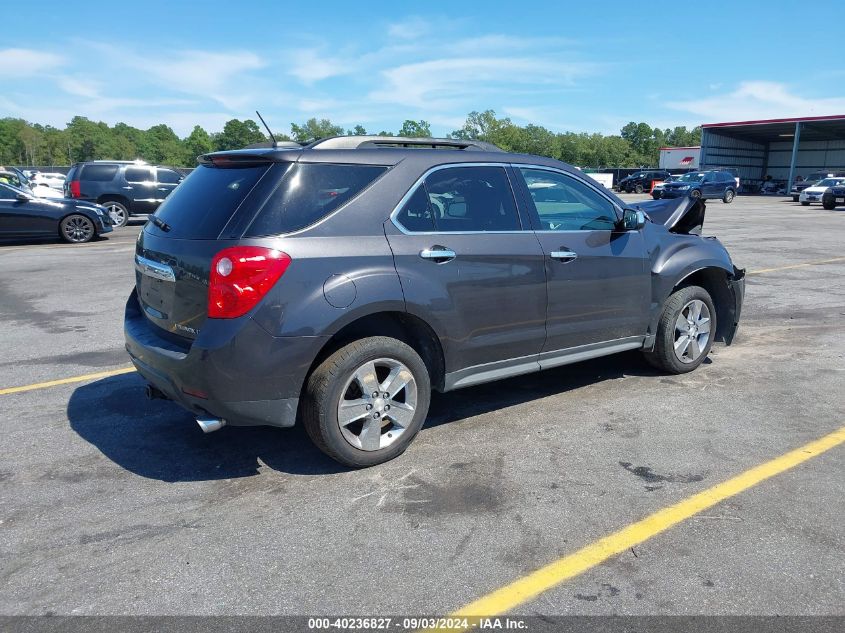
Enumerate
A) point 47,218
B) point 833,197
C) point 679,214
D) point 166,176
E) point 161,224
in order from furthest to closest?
point 833,197 < point 166,176 < point 47,218 < point 679,214 < point 161,224

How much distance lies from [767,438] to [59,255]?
12589 millimetres

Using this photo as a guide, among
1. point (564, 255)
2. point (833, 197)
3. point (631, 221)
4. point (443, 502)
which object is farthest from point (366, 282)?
point (833, 197)

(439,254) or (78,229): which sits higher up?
(439,254)

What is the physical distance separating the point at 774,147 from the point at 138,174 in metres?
62.3

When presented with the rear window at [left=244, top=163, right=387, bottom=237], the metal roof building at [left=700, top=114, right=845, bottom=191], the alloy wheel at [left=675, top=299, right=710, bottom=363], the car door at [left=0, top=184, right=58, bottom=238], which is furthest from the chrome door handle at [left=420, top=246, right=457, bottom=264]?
the metal roof building at [left=700, top=114, right=845, bottom=191]

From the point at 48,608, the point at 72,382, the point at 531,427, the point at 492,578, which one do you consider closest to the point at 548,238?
the point at 531,427

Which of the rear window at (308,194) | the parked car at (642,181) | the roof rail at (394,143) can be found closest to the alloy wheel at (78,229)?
the roof rail at (394,143)

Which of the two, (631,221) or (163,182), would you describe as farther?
(163,182)

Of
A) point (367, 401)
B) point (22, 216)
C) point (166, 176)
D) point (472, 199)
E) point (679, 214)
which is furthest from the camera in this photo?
point (166, 176)

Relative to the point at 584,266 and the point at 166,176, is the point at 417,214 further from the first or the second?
the point at 166,176

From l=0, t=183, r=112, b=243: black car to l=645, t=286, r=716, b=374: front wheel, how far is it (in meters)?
13.4

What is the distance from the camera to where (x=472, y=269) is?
13.3 ft

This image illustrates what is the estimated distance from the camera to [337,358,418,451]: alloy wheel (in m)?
3.71

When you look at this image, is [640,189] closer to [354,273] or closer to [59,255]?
[59,255]
